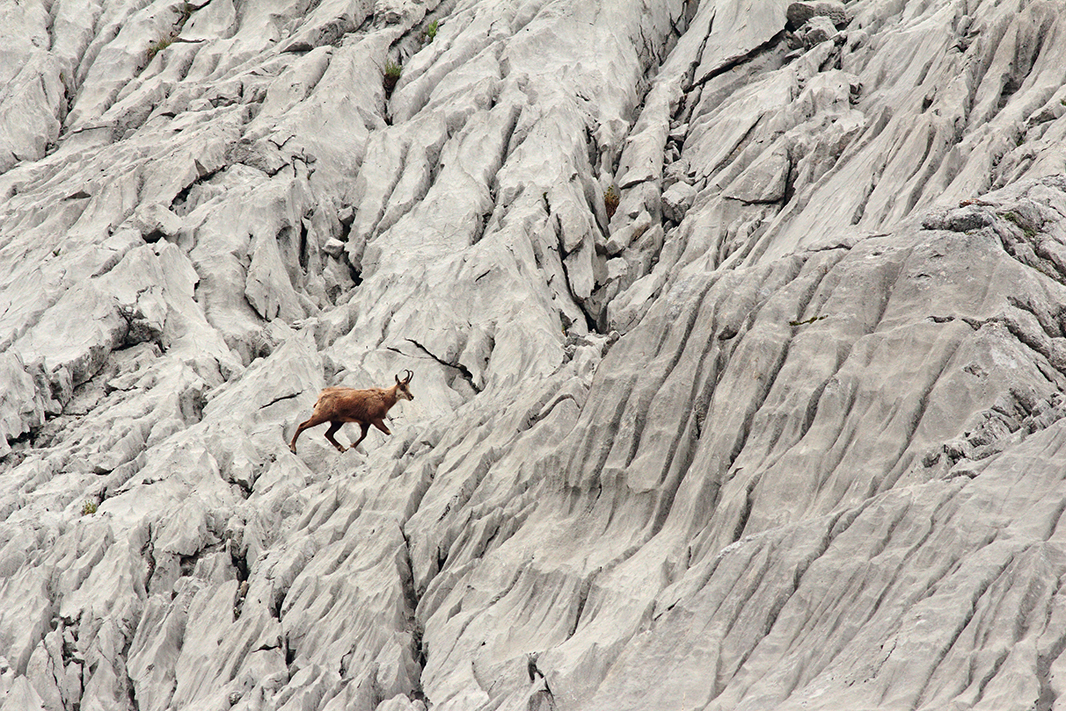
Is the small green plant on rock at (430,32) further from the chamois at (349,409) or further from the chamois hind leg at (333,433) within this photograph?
the chamois hind leg at (333,433)

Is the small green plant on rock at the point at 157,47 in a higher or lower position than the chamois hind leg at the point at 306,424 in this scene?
higher

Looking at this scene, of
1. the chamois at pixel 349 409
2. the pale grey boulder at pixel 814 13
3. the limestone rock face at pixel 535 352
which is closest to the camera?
the limestone rock face at pixel 535 352

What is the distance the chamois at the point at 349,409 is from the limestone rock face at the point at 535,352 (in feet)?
2.73

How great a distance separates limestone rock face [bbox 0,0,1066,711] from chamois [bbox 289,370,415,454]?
0.83 m

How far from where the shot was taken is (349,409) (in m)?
22.5

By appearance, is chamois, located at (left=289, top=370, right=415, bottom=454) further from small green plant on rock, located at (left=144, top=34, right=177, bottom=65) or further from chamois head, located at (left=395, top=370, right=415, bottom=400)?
small green plant on rock, located at (left=144, top=34, right=177, bottom=65)

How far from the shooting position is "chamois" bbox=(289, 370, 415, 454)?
883 inches

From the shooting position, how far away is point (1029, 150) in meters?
19.7

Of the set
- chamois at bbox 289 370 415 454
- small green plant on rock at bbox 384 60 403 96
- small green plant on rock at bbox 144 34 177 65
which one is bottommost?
chamois at bbox 289 370 415 454

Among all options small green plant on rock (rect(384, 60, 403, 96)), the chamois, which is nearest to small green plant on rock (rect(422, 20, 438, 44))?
small green plant on rock (rect(384, 60, 403, 96))

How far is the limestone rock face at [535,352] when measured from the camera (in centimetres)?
1338

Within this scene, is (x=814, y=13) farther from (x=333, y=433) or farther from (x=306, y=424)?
(x=306, y=424)

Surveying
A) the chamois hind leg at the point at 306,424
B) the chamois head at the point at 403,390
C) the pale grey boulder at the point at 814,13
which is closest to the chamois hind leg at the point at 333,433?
the chamois hind leg at the point at 306,424

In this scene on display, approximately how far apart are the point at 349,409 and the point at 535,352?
4.77 metres
